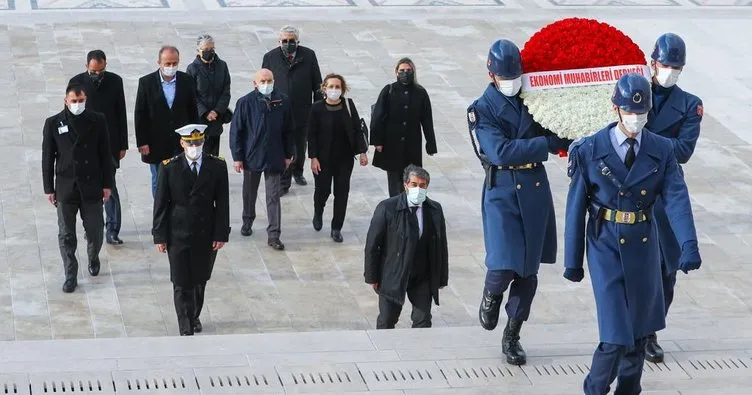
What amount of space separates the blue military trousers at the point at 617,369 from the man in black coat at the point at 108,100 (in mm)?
5823

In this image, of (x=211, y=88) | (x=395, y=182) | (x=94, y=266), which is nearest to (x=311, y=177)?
(x=395, y=182)

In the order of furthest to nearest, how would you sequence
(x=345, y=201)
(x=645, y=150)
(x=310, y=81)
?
(x=310, y=81), (x=345, y=201), (x=645, y=150)

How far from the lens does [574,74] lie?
8.99 meters

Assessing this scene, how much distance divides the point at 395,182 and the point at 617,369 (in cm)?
608

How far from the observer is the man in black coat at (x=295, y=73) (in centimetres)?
1495

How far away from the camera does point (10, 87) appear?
1822cm

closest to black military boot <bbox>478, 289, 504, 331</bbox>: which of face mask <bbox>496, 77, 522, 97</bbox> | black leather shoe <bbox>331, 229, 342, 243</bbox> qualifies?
face mask <bbox>496, 77, 522, 97</bbox>

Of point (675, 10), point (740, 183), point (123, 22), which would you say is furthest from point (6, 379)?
point (675, 10)

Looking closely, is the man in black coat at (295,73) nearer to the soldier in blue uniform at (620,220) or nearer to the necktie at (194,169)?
the necktie at (194,169)

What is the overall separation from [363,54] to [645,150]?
40.6 ft

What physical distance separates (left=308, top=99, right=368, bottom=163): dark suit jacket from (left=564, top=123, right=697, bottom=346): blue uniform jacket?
561 centimetres

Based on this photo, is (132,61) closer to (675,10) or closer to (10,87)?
(10,87)

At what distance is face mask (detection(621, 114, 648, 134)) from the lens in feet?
26.9

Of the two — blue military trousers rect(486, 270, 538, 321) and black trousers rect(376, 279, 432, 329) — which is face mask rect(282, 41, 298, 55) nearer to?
black trousers rect(376, 279, 432, 329)
